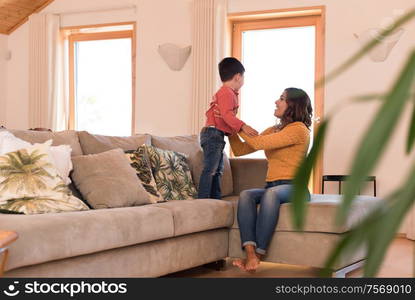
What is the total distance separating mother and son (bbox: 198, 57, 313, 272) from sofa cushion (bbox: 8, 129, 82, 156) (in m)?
0.94

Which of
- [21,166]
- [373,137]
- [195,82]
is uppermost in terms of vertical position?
[195,82]

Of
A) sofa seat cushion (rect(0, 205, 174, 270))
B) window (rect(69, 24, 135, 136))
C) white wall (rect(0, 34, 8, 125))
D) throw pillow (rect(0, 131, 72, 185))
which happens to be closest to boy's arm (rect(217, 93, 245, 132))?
sofa seat cushion (rect(0, 205, 174, 270))

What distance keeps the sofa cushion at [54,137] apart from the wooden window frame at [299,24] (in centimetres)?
328

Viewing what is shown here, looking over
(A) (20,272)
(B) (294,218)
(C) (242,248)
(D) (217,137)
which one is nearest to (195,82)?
(D) (217,137)

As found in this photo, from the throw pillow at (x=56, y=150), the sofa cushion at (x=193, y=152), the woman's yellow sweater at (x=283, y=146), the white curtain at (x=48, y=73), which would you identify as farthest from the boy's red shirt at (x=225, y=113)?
the white curtain at (x=48, y=73)

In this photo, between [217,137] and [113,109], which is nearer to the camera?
[217,137]

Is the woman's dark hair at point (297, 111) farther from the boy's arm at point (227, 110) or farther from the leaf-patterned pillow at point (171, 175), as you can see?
the leaf-patterned pillow at point (171, 175)

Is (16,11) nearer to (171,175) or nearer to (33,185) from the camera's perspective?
(171,175)

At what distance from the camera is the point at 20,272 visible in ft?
8.41

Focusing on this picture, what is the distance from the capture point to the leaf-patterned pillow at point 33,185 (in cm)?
308

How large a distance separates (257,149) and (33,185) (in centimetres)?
150

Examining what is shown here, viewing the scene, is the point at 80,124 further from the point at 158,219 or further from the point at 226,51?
the point at 158,219

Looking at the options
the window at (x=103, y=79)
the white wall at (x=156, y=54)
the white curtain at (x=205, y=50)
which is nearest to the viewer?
the white curtain at (x=205, y=50)

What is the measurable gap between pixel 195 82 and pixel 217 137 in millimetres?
2995
